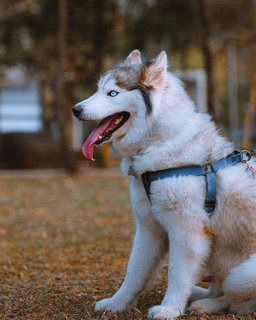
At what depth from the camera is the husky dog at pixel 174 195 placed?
14.2 feet

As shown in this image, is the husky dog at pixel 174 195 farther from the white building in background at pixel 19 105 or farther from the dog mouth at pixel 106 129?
the white building in background at pixel 19 105

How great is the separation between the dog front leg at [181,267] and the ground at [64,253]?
0.14 metres

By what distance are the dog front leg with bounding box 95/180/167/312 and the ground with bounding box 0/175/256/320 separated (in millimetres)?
108

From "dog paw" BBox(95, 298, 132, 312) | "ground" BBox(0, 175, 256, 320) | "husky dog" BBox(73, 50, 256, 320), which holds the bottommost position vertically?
"ground" BBox(0, 175, 256, 320)

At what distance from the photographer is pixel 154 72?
455 centimetres

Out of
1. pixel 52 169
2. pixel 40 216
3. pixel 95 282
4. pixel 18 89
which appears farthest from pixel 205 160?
pixel 18 89

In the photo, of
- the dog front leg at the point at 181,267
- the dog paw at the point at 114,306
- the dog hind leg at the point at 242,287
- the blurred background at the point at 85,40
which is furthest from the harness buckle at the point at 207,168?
the blurred background at the point at 85,40

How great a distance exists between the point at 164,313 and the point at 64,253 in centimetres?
327

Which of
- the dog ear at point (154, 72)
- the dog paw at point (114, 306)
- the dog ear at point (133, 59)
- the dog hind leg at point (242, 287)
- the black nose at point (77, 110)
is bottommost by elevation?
the dog paw at point (114, 306)

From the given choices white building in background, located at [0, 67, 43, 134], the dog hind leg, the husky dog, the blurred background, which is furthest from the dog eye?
white building in background, located at [0, 67, 43, 134]

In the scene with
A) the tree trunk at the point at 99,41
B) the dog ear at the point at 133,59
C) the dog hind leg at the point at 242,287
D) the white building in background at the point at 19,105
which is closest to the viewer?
the dog hind leg at the point at 242,287

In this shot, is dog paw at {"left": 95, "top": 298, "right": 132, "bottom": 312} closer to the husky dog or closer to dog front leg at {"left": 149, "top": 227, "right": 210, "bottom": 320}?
the husky dog

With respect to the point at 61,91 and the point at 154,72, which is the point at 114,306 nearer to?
the point at 154,72

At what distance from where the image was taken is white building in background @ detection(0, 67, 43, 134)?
28564 mm
